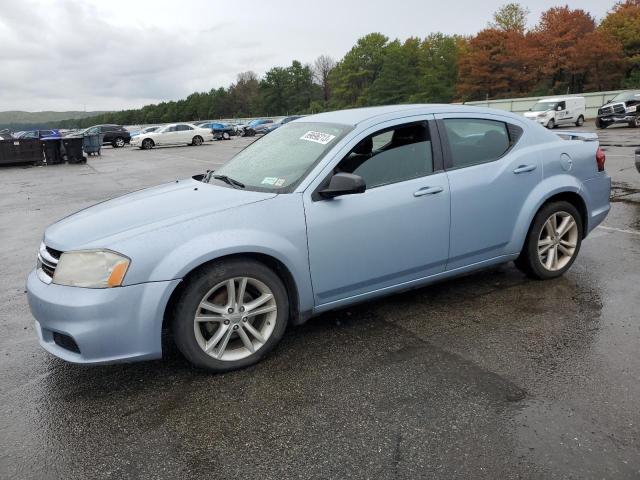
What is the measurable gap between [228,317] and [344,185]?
110 cm

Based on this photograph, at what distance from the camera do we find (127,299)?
2945 mm

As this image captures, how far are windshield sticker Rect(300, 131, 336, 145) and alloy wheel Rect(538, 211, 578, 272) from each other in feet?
6.78

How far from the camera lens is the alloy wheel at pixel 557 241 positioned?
4.57 m

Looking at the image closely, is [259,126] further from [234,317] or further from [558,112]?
[234,317]

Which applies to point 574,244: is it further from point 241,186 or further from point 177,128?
point 177,128

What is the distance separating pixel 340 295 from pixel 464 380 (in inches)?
38.6

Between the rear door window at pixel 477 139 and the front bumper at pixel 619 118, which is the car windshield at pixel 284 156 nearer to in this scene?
the rear door window at pixel 477 139

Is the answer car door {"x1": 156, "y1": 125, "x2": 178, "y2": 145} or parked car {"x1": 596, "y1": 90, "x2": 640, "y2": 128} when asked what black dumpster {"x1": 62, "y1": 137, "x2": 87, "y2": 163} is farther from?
parked car {"x1": 596, "y1": 90, "x2": 640, "y2": 128}

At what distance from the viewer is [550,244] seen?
4617 millimetres

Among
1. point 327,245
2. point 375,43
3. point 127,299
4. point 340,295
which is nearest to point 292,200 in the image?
point 327,245

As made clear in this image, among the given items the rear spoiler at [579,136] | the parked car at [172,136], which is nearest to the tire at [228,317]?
the rear spoiler at [579,136]

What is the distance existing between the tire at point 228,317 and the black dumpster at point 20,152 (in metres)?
24.9

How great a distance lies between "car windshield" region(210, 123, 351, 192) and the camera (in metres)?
3.64

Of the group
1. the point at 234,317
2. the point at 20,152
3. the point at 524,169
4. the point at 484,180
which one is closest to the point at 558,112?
the point at 20,152
